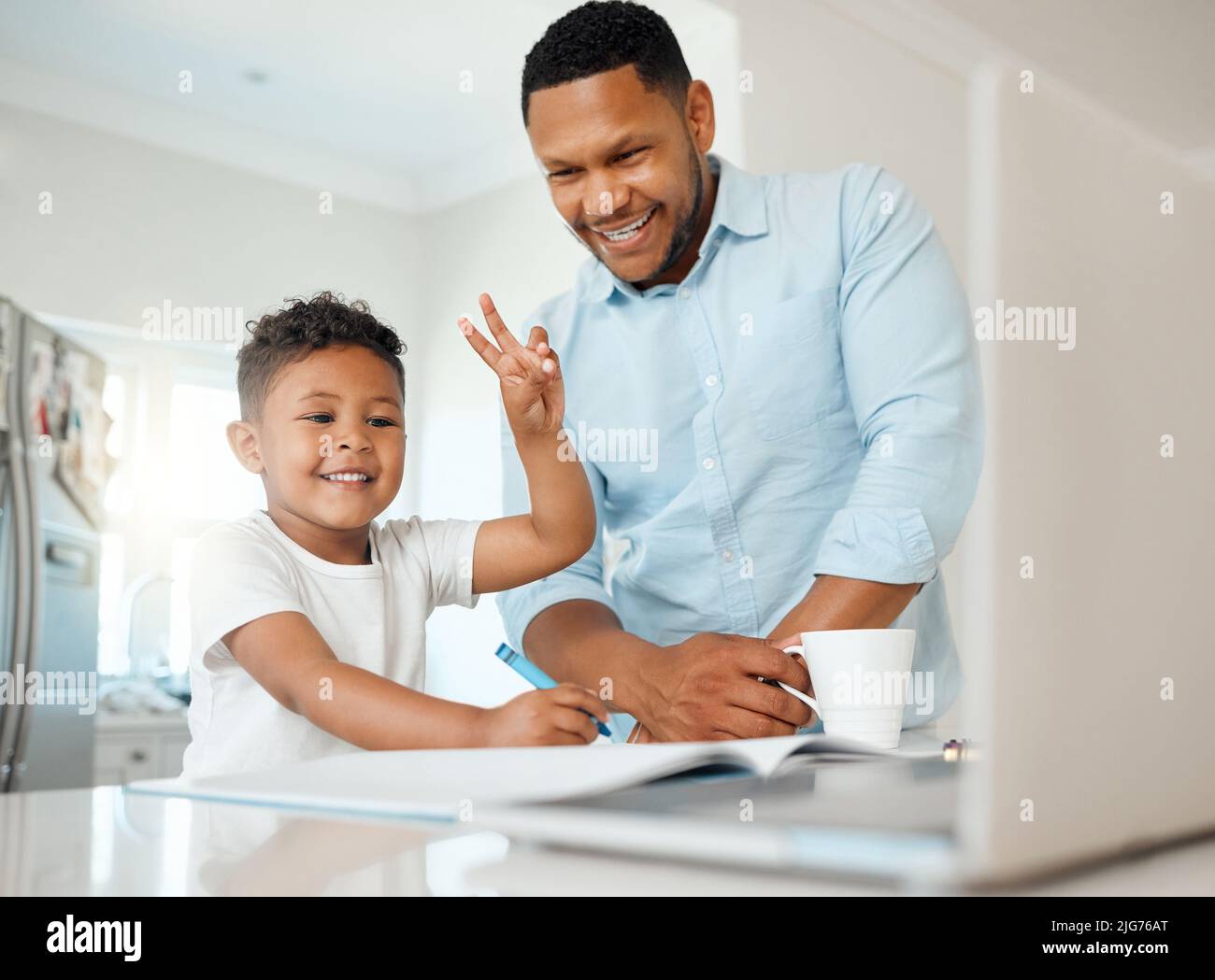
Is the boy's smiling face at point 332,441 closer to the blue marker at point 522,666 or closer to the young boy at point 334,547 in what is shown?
the young boy at point 334,547

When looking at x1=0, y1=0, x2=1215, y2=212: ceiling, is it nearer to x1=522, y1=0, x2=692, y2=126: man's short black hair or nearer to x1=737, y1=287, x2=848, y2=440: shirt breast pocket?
x1=522, y1=0, x2=692, y2=126: man's short black hair

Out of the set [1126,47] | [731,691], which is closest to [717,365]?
[731,691]

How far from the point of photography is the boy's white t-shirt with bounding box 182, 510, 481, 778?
0.97 m

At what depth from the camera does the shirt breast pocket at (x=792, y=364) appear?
1354 millimetres

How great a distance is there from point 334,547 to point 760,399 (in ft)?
1.78

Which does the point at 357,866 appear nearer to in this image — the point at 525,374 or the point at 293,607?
the point at 293,607

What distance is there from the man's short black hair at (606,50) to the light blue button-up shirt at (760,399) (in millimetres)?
163

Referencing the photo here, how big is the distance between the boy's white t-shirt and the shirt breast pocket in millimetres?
385

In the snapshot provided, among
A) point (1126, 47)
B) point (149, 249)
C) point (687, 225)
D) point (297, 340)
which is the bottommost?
point (297, 340)

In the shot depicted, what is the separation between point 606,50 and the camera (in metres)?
1.37

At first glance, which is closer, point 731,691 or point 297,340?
point 731,691

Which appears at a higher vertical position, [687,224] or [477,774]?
[687,224]

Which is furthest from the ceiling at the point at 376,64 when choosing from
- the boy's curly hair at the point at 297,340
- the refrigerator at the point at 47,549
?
the boy's curly hair at the point at 297,340

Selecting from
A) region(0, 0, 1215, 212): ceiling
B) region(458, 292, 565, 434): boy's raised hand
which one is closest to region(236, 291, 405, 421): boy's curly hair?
region(458, 292, 565, 434): boy's raised hand
